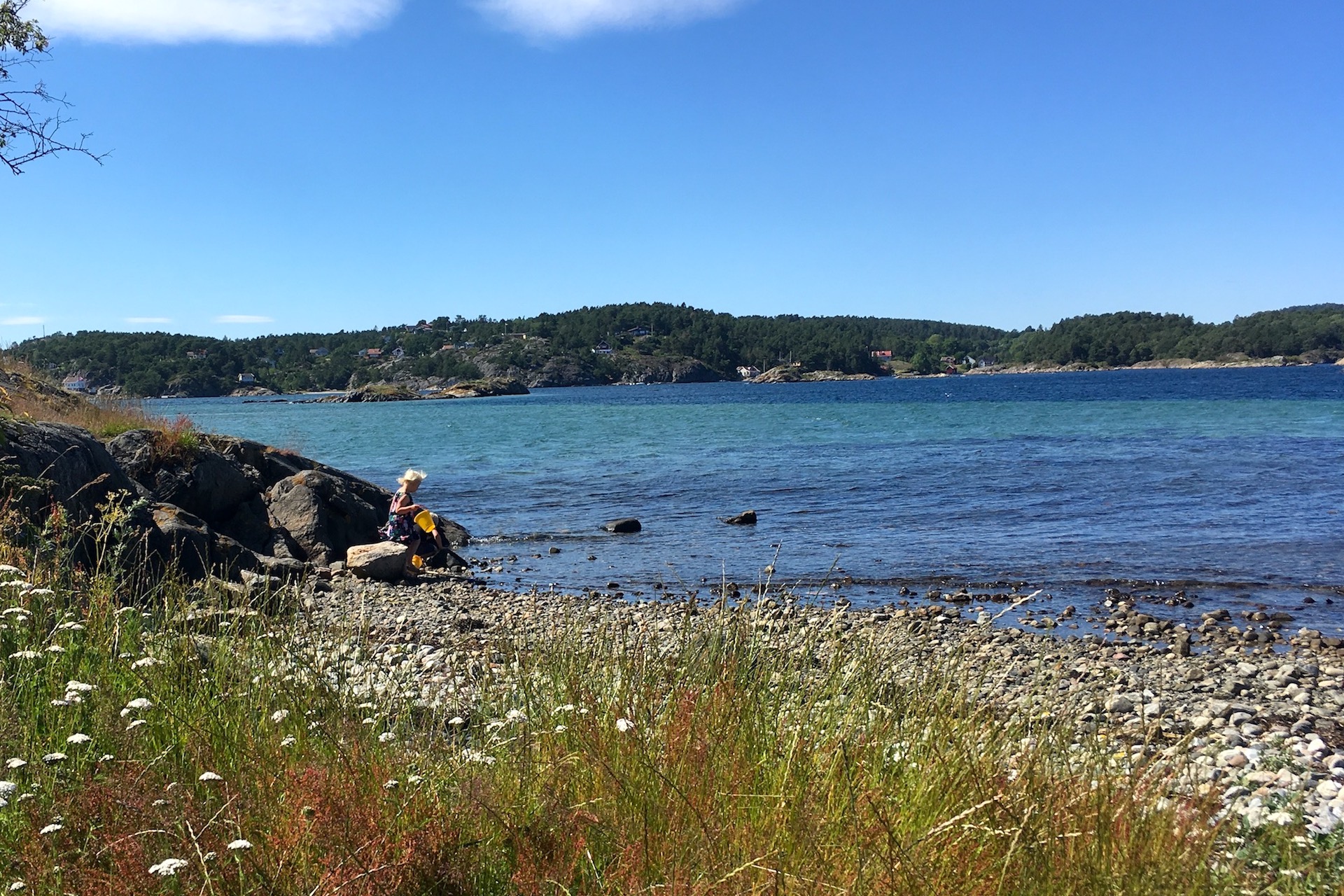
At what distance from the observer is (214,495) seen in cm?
1622

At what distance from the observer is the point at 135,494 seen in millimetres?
12320

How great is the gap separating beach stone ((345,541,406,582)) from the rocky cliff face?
0.69 m

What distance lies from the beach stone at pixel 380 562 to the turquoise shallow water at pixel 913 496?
2.08m

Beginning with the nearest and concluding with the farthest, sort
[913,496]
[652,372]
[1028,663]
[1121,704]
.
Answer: [1121,704], [1028,663], [913,496], [652,372]

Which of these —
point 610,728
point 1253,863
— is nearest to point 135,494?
point 610,728

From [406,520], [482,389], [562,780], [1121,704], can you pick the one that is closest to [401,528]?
[406,520]

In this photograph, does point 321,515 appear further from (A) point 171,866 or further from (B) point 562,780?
(A) point 171,866

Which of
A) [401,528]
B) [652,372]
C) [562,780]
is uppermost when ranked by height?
[652,372]

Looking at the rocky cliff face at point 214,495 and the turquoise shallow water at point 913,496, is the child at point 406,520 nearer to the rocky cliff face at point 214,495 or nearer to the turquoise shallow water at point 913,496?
the rocky cliff face at point 214,495

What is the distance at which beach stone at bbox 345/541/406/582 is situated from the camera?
15.1 meters

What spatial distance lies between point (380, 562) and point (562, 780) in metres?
12.0

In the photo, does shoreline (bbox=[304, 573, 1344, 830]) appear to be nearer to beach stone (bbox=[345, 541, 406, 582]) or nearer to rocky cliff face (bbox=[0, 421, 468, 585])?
beach stone (bbox=[345, 541, 406, 582])

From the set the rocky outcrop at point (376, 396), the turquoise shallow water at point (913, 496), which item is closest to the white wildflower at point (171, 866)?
the turquoise shallow water at point (913, 496)

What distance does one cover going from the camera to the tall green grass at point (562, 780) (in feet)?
10.1
